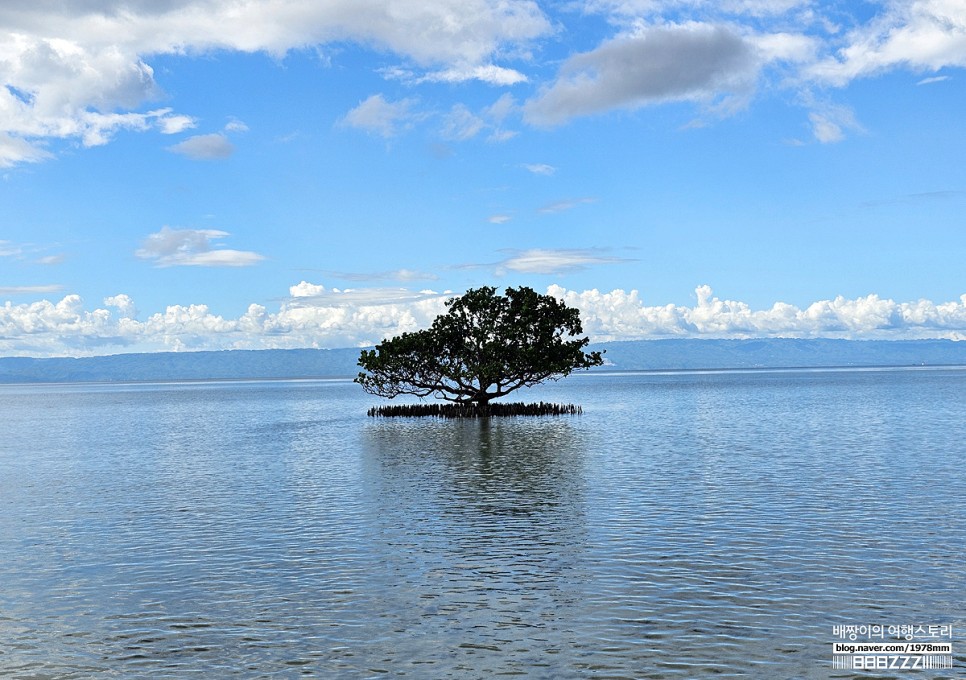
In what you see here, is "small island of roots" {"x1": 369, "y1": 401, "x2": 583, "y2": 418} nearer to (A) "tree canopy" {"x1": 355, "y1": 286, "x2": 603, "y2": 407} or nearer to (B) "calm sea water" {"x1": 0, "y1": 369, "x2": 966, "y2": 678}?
(A) "tree canopy" {"x1": 355, "y1": 286, "x2": 603, "y2": 407}

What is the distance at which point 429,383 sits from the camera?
344ft

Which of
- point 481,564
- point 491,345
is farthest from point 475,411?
point 481,564

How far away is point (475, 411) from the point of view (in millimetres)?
103938

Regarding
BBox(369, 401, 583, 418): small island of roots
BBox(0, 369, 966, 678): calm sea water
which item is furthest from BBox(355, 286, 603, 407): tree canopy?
BBox(0, 369, 966, 678): calm sea water

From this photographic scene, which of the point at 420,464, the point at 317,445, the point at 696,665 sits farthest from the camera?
the point at 317,445

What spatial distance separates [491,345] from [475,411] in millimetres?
10779

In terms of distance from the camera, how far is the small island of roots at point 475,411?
103562 millimetres

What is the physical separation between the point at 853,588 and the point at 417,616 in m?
11.6

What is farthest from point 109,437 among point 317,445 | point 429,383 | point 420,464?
point 420,464

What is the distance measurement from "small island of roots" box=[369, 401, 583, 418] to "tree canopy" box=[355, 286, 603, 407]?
3.74 meters

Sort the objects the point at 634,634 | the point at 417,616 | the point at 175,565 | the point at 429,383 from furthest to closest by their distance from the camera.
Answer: the point at 429,383 → the point at 175,565 → the point at 417,616 → the point at 634,634

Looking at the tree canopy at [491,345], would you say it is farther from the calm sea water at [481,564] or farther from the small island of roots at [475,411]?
the calm sea water at [481,564]

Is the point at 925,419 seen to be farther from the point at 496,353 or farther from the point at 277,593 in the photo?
the point at 277,593

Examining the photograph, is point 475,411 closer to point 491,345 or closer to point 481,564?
point 491,345
